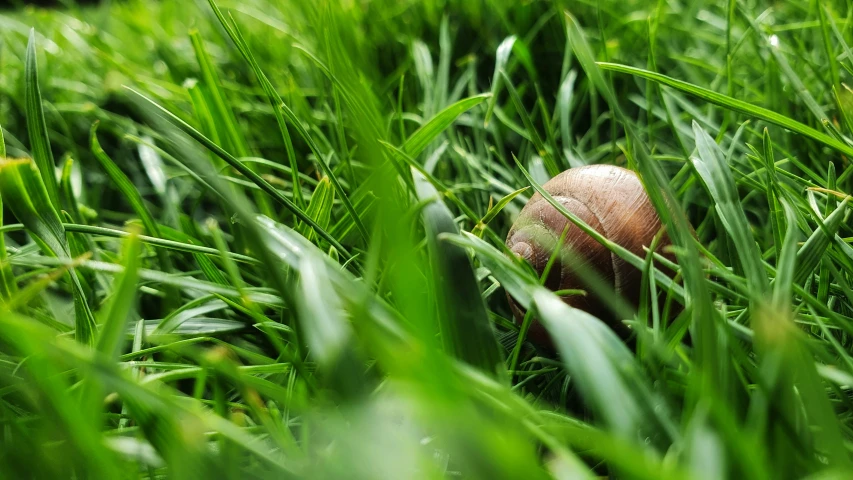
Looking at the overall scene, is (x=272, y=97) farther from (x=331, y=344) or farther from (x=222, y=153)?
(x=331, y=344)

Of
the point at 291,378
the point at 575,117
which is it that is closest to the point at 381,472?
the point at 291,378

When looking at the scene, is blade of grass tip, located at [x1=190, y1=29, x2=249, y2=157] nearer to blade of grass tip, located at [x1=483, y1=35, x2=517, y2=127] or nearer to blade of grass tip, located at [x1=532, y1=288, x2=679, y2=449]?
blade of grass tip, located at [x1=483, y1=35, x2=517, y2=127]

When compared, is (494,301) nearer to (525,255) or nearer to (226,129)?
(525,255)

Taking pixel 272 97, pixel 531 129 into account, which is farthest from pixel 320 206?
pixel 531 129

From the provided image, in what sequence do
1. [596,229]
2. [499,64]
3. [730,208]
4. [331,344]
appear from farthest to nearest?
[499,64] → [596,229] → [730,208] → [331,344]

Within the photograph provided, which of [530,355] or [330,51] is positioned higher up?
[330,51]

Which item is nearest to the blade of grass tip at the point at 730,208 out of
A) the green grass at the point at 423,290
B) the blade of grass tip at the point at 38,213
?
the green grass at the point at 423,290
